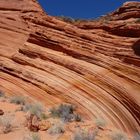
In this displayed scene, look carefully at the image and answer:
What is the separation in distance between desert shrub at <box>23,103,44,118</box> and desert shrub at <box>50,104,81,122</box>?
462 mm

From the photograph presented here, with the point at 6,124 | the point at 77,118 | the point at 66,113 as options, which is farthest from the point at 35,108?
the point at 6,124

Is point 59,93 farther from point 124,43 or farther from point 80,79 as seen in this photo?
point 124,43

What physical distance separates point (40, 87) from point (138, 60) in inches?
167

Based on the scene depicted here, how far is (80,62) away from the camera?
1514cm

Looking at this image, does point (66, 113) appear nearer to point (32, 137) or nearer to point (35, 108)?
point (35, 108)

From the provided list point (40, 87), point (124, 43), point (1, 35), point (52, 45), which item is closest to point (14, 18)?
point (1, 35)

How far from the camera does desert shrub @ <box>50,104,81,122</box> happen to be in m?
13.4

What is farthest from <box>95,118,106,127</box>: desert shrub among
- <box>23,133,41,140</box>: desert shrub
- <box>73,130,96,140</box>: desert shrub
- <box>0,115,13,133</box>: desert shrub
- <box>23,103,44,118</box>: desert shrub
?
<box>0,115,13,133</box>: desert shrub

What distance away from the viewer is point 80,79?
14633mm

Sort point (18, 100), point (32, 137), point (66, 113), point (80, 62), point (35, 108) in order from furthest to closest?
point (80, 62) → point (18, 100) → point (35, 108) → point (66, 113) → point (32, 137)

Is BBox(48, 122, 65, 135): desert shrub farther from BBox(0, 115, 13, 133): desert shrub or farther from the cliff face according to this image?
the cliff face

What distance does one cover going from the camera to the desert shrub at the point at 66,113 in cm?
1339

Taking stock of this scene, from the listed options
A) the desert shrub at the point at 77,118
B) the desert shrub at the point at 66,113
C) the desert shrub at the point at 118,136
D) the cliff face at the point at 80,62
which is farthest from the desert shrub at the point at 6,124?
the desert shrub at the point at 118,136

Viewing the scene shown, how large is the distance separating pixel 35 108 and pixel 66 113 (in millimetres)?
1246
